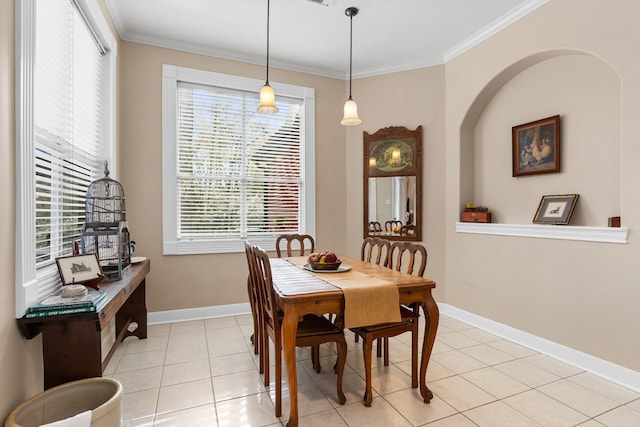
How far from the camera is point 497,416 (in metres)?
2.02

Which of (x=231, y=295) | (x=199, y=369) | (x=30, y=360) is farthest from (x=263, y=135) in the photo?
(x=30, y=360)

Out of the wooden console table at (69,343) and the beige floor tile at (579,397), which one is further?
the beige floor tile at (579,397)

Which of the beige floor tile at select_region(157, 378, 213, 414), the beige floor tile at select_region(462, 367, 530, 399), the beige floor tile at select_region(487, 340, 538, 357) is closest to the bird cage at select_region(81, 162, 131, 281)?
the beige floor tile at select_region(157, 378, 213, 414)

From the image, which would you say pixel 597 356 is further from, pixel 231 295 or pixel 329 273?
pixel 231 295

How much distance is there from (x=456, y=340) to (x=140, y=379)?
2763 mm

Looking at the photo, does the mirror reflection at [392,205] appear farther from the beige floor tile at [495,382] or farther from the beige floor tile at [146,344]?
the beige floor tile at [146,344]

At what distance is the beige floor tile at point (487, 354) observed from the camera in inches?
110

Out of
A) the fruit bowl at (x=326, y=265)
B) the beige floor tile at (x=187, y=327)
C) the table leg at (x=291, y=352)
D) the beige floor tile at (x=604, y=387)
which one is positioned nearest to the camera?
the table leg at (x=291, y=352)

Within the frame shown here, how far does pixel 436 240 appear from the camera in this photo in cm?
408

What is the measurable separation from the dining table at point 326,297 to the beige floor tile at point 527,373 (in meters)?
0.84

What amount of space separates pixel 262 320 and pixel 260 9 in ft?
9.05

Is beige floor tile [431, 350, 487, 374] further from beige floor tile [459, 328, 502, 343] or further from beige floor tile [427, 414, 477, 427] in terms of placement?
beige floor tile [427, 414, 477, 427]

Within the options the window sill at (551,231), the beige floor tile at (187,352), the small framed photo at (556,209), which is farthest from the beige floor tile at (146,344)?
the small framed photo at (556,209)

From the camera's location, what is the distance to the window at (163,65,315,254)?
3701mm
